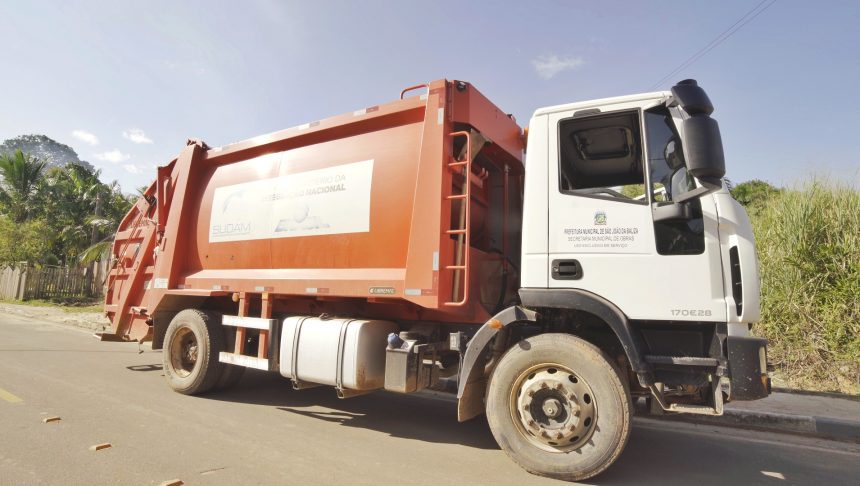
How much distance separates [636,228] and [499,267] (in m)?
1.44

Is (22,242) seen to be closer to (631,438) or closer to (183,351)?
(183,351)

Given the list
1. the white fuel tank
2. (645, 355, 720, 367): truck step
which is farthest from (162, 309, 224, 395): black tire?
(645, 355, 720, 367): truck step

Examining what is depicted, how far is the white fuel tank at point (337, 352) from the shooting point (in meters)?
4.20

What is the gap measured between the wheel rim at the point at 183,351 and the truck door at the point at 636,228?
475cm

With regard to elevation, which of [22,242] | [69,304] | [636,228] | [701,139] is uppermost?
[22,242]

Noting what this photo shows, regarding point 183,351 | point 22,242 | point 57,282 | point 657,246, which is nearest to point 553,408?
point 657,246

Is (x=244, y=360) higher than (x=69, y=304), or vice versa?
(x=69, y=304)

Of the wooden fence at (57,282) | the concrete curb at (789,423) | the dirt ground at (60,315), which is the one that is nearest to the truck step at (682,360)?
the concrete curb at (789,423)

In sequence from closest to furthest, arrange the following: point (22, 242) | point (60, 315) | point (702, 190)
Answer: point (702, 190)
point (60, 315)
point (22, 242)

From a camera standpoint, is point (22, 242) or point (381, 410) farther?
point (22, 242)

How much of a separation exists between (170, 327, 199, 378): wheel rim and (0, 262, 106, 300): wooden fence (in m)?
16.7

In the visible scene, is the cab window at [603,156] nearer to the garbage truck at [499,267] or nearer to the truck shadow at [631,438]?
the garbage truck at [499,267]

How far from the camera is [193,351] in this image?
5.86m

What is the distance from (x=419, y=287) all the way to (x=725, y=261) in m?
2.27
